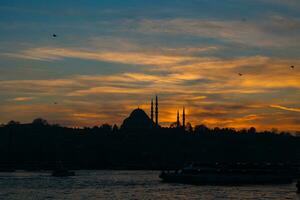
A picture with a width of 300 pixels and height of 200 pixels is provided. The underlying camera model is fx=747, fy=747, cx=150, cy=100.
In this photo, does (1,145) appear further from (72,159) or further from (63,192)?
(63,192)

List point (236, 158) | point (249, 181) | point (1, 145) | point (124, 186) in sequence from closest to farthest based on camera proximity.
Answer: point (124, 186), point (249, 181), point (236, 158), point (1, 145)

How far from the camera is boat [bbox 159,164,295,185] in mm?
103188

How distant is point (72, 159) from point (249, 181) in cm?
7533

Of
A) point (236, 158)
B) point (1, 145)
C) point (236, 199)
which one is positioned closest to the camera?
point (236, 199)

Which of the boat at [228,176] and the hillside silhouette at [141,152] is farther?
the hillside silhouette at [141,152]

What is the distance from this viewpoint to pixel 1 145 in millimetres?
197500

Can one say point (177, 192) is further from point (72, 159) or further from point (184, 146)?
point (184, 146)

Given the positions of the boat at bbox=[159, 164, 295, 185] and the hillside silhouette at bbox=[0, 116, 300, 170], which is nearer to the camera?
the boat at bbox=[159, 164, 295, 185]

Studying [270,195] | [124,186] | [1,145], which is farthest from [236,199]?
[1,145]

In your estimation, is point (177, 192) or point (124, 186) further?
point (124, 186)

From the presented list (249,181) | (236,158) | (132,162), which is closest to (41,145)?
(132,162)

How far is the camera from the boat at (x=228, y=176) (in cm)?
10319

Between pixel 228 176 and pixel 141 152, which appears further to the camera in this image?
pixel 141 152

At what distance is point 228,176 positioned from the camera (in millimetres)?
104500
